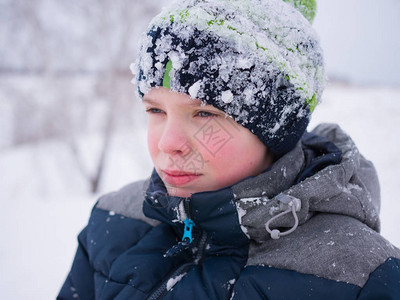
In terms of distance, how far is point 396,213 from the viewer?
2.57m

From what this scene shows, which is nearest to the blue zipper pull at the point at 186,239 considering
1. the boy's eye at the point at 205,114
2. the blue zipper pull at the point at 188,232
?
the blue zipper pull at the point at 188,232

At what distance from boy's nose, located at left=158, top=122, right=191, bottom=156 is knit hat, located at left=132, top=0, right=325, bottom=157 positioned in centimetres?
12

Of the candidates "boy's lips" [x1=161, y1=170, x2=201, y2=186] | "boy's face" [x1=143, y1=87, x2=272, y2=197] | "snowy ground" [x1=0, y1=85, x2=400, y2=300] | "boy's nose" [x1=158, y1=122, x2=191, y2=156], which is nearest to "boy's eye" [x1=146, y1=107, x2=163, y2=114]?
"boy's face" [x1=143, y1=87, x2=272, y2=197]

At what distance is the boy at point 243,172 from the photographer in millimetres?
848

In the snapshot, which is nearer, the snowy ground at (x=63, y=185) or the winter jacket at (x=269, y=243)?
the winter jacket at (x=269, y=243)

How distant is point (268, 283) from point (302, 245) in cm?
16

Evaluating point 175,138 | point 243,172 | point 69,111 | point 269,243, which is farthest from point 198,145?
point 69,111

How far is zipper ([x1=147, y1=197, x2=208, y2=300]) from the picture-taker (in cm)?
93

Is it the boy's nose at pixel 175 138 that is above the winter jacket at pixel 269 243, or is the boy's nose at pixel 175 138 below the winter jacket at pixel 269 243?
above

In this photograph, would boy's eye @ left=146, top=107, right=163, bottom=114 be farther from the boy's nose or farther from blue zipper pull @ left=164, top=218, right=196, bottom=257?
blue zipper pull @ left=164, top=218, right=196, bottom=257

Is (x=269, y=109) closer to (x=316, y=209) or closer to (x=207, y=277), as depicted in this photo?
(x=316, y=209)

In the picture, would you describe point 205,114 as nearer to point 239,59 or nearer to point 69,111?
point 239,59

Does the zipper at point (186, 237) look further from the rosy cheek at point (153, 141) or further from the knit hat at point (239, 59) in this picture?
the knit hat at point (239, 59)

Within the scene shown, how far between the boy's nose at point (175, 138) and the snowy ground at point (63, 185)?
0.76 meters
